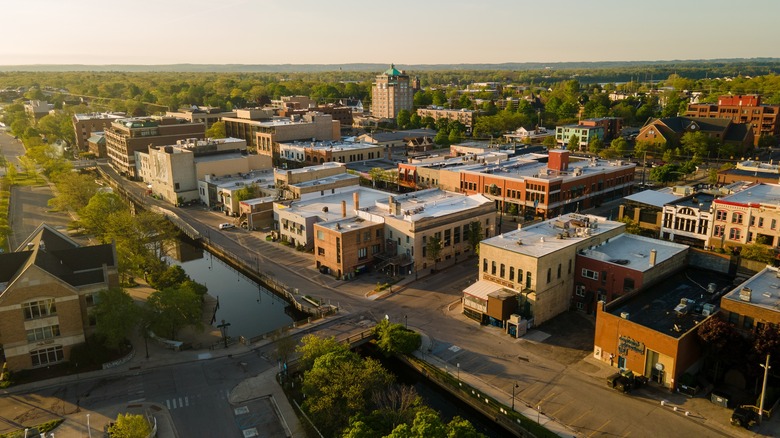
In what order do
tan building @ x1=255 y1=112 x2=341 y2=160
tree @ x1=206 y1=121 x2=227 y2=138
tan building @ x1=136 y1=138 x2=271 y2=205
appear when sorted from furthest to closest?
tree @ x1=206 y1=121 x2=227 y2=138, tan building @ x1=255 y1=112 x2=341 y2=160, tan building @ x1=136 y1=138 x2=271 y2=205

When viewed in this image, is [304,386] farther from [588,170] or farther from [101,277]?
[588,170]

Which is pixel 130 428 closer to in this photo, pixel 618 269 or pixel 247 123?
pixel 618 269

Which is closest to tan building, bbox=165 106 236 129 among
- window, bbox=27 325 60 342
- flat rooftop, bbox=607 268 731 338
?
window, bbox=27 325 60 342

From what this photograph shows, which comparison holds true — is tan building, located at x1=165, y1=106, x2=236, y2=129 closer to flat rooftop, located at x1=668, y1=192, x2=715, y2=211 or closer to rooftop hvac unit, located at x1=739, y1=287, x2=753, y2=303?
flat rooftop, located at x1=668, y1=192, x2=715, y2=211

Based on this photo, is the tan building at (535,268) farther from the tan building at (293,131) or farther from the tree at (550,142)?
the tree at (550,142)

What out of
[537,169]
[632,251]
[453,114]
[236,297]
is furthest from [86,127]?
[632,251]

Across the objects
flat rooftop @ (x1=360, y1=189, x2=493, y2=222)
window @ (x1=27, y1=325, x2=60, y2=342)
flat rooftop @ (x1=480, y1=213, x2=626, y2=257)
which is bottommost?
window @ (x1=27, y1=325, x2=60, y2=342)

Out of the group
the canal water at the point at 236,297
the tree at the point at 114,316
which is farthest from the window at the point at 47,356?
the canal water at the point at 236,297
